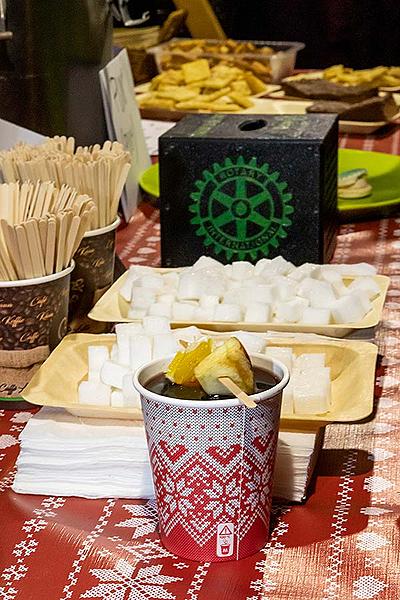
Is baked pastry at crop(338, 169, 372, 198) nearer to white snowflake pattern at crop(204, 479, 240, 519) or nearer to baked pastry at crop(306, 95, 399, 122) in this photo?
baked pastry at crop(306, 95, 399, 122)

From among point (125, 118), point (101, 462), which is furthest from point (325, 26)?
point (101, 462)

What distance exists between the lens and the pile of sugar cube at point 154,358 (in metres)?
0.94

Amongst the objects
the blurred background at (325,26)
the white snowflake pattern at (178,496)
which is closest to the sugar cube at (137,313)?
the white snowflake pattern at (178,496)

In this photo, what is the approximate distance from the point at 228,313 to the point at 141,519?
1.15ft

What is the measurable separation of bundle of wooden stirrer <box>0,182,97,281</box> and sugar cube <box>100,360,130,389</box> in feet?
0.52

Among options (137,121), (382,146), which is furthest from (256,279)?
(382,146)

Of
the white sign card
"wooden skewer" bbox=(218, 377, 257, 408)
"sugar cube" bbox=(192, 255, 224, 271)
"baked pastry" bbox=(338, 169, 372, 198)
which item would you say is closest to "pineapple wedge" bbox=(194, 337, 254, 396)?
"wooden skewer" bbox=(218, 377, 257, 408)

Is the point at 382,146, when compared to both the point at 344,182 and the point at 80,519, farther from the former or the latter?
the point at 80,519

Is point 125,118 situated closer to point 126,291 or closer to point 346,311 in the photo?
point 126,291

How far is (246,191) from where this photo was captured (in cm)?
153

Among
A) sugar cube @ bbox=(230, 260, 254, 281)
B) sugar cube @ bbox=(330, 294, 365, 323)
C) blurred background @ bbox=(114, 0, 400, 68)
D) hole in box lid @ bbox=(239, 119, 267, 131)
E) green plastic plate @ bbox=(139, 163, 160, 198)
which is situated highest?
hole in box lid @ bbox=(239, 119, 267, 131)

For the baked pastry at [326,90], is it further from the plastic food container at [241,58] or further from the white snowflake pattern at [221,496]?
the white snowflake pattern at [221,496]

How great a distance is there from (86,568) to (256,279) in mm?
541

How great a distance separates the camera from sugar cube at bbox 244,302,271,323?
1179 millimetres
